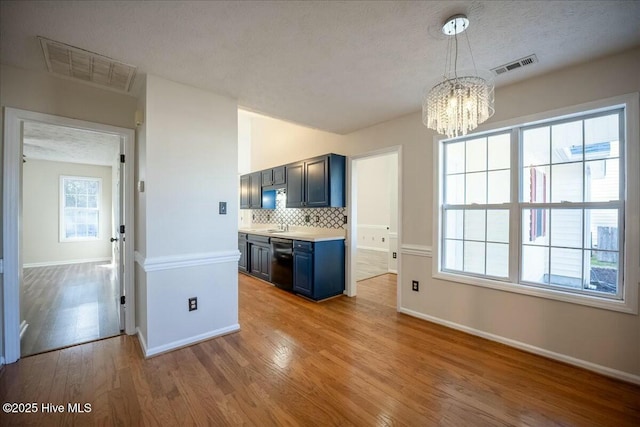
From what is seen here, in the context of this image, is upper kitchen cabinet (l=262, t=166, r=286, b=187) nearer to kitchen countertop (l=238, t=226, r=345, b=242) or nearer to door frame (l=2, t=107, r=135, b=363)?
kitchen countertop (l=238, t=226, r=345, b=242)

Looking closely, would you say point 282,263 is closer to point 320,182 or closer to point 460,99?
point 320,182

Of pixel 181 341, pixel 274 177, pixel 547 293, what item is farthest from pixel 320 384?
pixel 274 177

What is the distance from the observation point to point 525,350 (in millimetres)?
2424

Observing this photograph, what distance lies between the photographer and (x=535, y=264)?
2.52 m

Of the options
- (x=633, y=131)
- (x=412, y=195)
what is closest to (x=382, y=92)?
(x=412, y=195)

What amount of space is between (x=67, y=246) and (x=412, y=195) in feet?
26.3

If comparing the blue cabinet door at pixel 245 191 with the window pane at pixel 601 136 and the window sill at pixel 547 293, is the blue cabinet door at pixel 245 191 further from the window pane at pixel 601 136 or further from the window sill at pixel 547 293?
the window pane at pixel 601 136

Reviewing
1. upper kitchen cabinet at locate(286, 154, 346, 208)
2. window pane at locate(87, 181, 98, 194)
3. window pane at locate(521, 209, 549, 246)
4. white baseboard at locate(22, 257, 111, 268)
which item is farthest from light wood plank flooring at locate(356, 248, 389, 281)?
window pane at locate(87, 181, 98, 194)

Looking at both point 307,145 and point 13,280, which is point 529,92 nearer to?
point 307,145

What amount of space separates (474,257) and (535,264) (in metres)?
0.53

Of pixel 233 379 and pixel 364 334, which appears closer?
pixel 233 379

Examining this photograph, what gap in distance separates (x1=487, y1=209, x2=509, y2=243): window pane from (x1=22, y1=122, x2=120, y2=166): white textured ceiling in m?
4.53

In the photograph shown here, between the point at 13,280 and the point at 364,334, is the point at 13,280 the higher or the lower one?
the higher one

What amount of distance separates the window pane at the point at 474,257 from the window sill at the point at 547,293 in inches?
5.1
